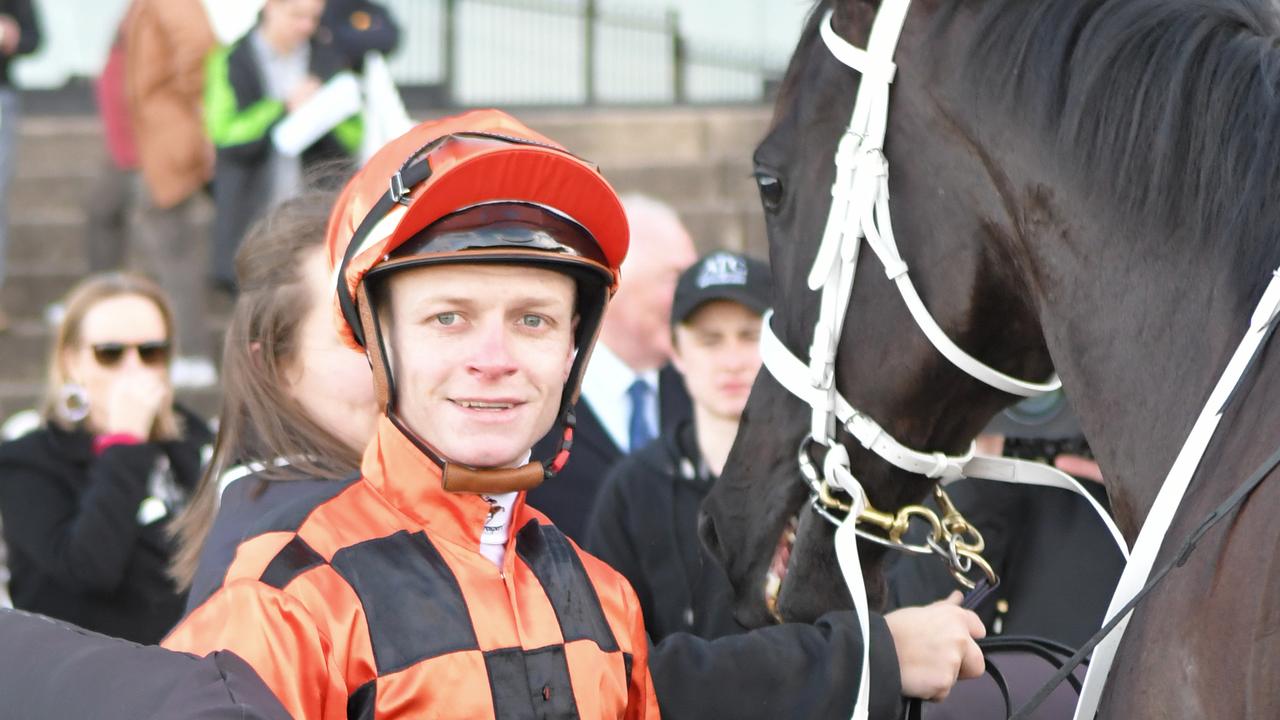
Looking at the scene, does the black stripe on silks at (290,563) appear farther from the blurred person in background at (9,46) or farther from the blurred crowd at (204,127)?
the blurred person in background at (9,46)

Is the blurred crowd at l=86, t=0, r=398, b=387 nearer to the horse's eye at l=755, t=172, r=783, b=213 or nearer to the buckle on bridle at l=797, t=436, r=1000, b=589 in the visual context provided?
the horse's eye at l=755, t=172, r=783, b=213

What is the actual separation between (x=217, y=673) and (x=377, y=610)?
1.06 ft

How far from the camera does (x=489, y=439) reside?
6.97 feet

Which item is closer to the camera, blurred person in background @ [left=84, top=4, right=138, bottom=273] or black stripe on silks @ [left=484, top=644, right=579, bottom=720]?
black stripe on silks @ [left=484, top=644, right=579, bottom=720]

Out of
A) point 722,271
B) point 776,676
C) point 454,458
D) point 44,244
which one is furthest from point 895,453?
point 44,244

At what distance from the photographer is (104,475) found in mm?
4465

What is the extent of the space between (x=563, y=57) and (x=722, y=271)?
30.1 ft

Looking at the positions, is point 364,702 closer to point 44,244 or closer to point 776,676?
point 776,676

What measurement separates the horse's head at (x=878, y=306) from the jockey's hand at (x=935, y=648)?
0.93 ft

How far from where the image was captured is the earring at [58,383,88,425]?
465cm

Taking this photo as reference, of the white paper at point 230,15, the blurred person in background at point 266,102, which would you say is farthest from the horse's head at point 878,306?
the white paper at point 230,15

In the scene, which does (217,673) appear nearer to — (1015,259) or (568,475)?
(1015,259)

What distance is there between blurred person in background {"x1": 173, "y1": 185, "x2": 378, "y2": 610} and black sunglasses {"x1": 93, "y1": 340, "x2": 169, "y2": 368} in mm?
1629

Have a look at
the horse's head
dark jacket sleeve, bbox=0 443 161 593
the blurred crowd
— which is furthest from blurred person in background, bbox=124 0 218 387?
the horse's head
